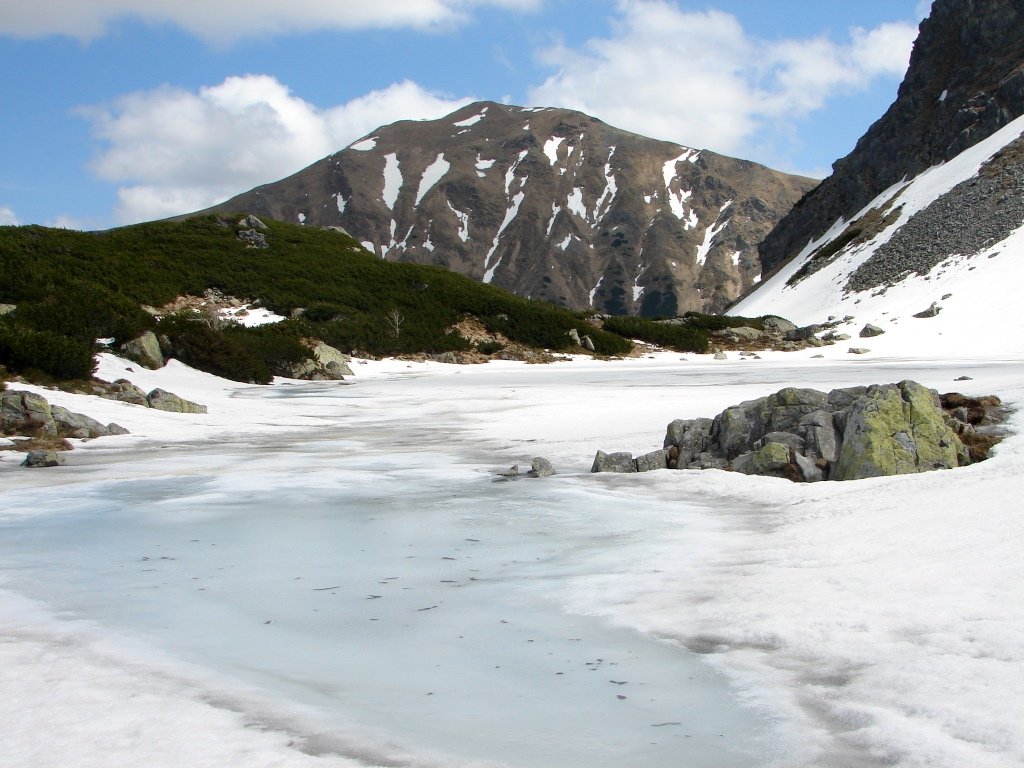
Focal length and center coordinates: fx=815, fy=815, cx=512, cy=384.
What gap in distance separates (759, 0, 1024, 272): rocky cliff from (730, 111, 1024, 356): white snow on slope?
6.79ft

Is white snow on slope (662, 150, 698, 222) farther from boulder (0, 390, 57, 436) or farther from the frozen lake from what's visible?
the frozen lake

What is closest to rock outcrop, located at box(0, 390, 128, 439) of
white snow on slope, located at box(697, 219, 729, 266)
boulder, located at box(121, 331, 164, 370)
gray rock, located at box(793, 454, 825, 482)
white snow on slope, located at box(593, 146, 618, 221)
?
boulder, located at box(121, 331, 164, 370)

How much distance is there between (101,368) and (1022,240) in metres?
48.0

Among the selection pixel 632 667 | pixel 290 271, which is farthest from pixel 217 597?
pixel 290 271

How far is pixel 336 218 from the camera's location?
551 feet

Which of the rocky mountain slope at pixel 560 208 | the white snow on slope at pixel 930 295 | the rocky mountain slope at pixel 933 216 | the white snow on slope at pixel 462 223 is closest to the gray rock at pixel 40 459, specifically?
the white snow on slope at pixel 930 295

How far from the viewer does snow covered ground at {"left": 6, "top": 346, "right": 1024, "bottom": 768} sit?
3.11 meters

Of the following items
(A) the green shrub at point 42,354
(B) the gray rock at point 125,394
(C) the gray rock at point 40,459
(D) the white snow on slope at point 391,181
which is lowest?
(C) the gray rock at point 40,459

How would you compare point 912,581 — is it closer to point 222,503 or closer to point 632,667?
point 632,667

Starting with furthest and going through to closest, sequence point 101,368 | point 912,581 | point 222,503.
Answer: point 101,368, point 222,503, point 912,581

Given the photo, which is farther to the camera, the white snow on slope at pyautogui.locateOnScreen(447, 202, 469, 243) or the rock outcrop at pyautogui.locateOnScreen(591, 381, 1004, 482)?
the white snow on slope at pyautogui.locateOnScreen(447, 202, 469, 243)

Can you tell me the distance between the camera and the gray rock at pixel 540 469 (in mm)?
9648

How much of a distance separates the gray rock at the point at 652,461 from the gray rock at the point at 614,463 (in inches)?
2.9

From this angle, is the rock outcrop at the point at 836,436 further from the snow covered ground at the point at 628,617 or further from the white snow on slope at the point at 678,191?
the white snow on slope at the point at 678,191
